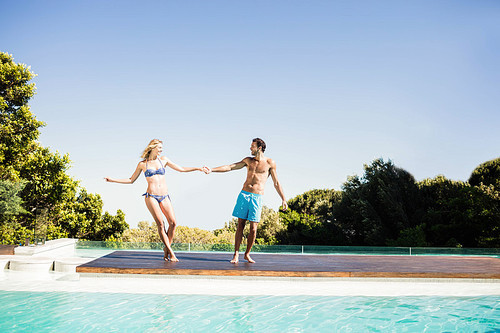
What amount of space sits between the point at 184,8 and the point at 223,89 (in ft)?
21.1

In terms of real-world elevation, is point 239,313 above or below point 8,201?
below

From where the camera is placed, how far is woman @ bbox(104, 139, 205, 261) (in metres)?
6.39

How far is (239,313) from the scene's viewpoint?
4766 millimetres

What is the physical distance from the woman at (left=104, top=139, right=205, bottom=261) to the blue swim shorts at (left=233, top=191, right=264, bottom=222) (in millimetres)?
866

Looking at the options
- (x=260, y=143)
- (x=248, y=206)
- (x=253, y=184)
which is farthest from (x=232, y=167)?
(x=248, y=206)

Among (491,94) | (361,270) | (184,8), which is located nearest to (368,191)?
(491,94)

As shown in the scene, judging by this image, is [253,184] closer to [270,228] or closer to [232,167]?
[232,167]

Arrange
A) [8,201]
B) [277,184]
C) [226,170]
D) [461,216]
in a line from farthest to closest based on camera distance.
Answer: [461,216] < [8,201] < [277,184] < [226,170]

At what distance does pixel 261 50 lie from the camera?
2142 centimetres

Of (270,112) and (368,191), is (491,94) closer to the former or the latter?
(368,191)

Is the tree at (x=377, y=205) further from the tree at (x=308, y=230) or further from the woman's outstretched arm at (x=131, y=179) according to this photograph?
the woman's outstretched arm at (x=131, y=179)

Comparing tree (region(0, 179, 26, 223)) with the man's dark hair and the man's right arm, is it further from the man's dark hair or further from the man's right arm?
the man's dark hair

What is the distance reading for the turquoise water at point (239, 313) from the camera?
424 cm

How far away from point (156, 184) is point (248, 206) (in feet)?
5.25
